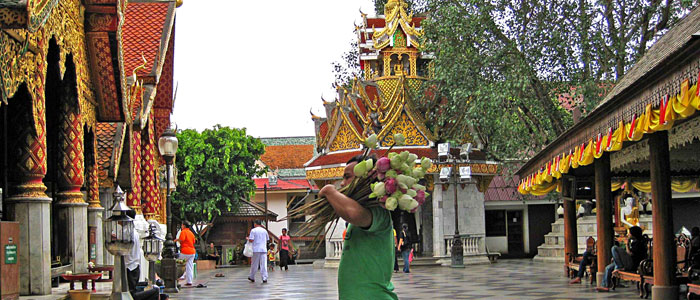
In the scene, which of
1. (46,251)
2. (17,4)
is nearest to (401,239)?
(46,251)

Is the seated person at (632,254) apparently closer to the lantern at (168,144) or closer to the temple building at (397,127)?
the lantern at (168,144)

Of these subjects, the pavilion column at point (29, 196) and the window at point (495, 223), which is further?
the window at point (495, 223)

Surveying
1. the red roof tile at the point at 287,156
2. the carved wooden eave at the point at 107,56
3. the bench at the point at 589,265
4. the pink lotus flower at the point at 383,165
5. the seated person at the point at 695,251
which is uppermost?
the red roof tile at the point at 287,156

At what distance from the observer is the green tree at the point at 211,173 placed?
43.1m

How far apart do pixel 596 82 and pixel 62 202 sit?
15.9 meters

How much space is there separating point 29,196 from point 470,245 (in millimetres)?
23443

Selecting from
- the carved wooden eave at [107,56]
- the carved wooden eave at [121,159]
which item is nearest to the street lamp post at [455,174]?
the carved wooden eave at [121,159]

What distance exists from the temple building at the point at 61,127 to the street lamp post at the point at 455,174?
1253cm

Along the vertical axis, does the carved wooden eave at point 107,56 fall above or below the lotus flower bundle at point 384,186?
above

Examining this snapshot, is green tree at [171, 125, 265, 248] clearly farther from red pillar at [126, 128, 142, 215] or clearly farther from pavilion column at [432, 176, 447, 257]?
red pillar at [126, 128, 142, 215]

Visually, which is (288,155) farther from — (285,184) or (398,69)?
(398,69)

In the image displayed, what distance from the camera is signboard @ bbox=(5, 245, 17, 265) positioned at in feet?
30.9

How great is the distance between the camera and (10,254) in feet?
31.3

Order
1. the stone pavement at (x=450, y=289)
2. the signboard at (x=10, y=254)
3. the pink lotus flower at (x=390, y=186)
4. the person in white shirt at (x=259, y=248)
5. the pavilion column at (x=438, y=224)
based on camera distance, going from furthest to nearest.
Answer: the pavilion column at (x=438, y=224)
the person in white shirt at (x=259, y=248)
the stone pavement at (x=450, y=289)
the signboard at (x=10, y=254)
the pink lotus flower at (x=390, y=186)
